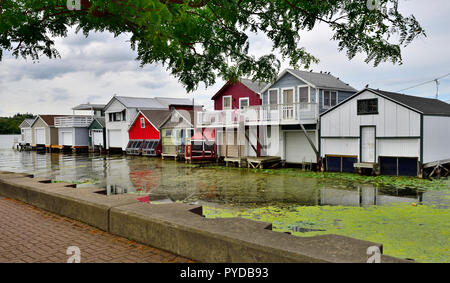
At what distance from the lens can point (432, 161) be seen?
20266 millimetres

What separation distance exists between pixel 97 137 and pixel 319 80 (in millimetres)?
35143

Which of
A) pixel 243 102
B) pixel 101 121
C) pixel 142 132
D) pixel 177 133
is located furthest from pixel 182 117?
pixel 101 121

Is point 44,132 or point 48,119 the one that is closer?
point 48,119

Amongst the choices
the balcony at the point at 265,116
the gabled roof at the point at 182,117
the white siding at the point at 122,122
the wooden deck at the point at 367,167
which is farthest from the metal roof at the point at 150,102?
the wooden deck at the point at 367,167

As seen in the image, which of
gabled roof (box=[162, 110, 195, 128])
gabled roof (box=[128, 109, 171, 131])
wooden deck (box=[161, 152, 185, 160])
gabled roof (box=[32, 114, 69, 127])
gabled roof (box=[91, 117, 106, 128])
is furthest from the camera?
gabled roof (box=[32, 114, 69, 127])

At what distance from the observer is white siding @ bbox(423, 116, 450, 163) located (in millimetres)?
19734

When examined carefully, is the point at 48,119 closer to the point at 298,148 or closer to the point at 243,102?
the point at 243,102

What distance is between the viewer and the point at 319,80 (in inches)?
1061

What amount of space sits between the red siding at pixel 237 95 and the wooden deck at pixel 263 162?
18.8 feet

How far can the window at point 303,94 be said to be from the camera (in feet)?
85.6

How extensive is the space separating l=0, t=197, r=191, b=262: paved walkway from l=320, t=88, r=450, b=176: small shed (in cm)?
1825

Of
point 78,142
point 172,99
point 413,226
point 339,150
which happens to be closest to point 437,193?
point 413,226

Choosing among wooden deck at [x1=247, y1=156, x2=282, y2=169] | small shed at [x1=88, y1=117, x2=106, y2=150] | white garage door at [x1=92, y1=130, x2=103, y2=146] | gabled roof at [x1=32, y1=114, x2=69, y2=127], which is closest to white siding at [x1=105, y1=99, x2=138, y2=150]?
small shed at [x1=88, y1=117, x2=106, y2=150]

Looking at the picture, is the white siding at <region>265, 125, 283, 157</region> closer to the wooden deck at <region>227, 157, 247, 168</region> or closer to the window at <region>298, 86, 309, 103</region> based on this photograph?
the wooden deck at <region>227, 157, 247, 168</region>
